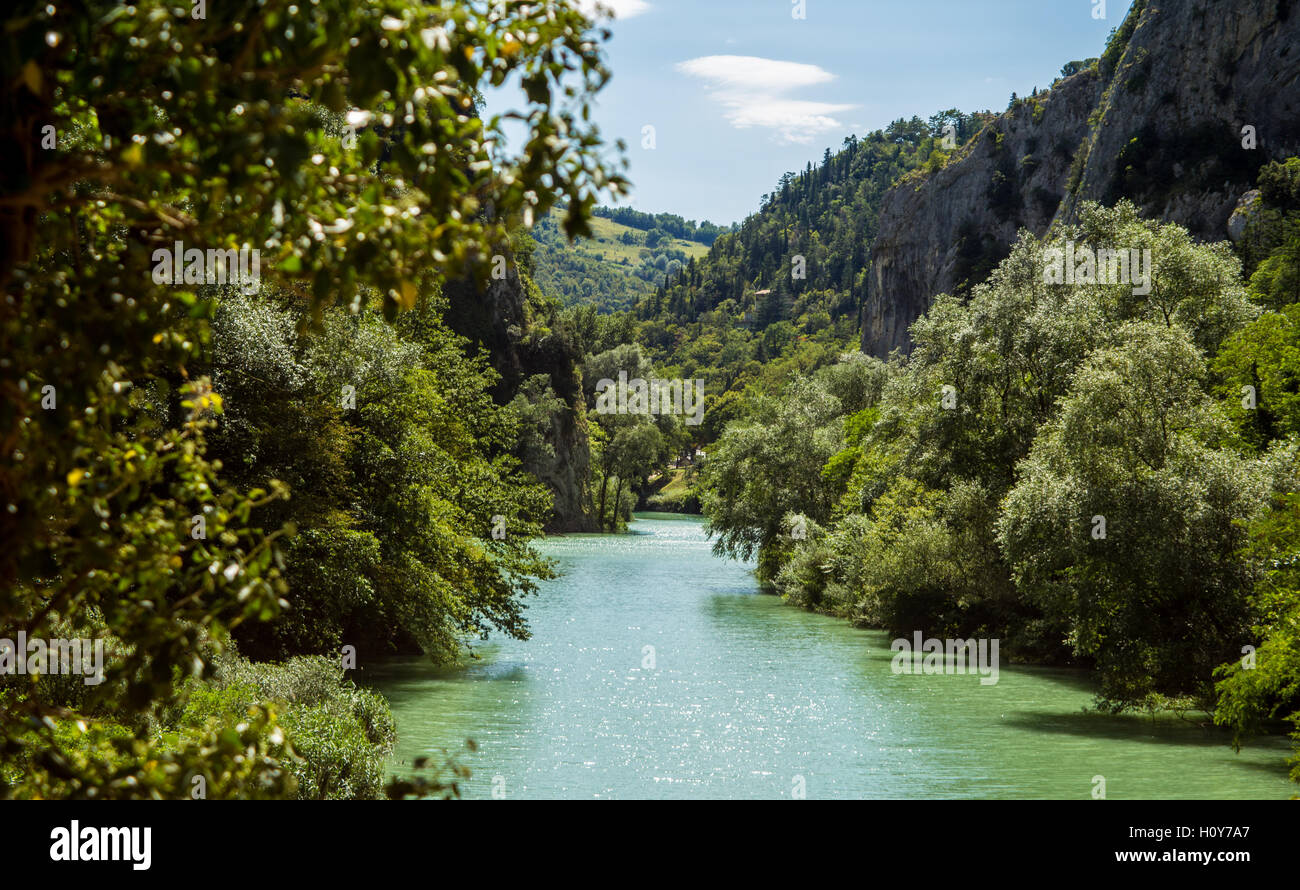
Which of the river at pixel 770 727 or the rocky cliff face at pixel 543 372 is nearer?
the river at pixel 770 727

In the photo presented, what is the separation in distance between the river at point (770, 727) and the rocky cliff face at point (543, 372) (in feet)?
153

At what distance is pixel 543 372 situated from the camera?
287 feet

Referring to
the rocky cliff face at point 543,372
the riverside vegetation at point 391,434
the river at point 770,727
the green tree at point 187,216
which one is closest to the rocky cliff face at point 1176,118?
the riverside vegetation at point 391,434

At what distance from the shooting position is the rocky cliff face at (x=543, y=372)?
8012 cm

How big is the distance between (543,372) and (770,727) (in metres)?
66.9

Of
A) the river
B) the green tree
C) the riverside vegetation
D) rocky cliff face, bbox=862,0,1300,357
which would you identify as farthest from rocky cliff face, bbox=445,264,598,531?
the green tree

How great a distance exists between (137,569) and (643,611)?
36542 mm

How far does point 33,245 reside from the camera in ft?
12.1

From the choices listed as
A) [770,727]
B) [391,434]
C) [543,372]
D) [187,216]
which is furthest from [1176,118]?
[187,216]

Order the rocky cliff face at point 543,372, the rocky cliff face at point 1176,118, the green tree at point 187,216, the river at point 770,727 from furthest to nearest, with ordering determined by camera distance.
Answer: the rocky cliff face at point 543,372 < the rocky cliff face at point 1176,118 < the river at point 770,727 < the green tree at point 187,216

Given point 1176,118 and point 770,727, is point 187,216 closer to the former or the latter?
point 770,727

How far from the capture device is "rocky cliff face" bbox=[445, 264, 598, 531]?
3155 inches

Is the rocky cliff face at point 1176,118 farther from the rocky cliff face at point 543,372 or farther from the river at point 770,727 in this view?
the river at point 770,727

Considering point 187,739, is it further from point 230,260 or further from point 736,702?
point 736,702
